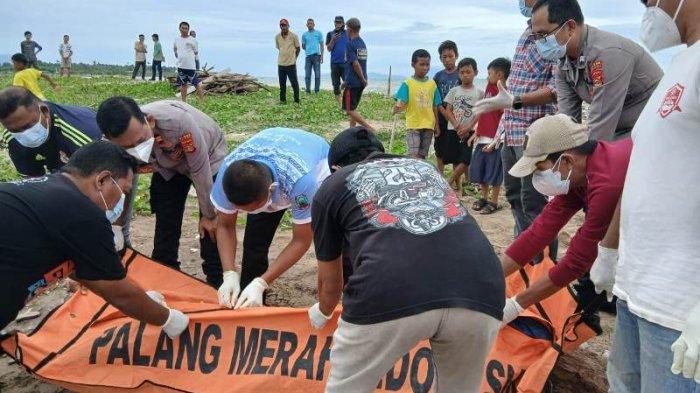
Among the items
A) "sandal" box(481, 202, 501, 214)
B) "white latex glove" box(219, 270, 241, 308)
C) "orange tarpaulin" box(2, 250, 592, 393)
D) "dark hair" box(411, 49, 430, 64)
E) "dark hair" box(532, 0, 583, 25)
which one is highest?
"dark hair" box(532, 0, 583, 25)

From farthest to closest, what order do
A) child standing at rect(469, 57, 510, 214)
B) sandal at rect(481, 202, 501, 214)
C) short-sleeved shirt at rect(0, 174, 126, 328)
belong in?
sandal at rect(481, 202, 501, 214) < child standing at rect(469, 57, 510, 214) < short-sleeved shirt at rect(0, 174, 126, 328)

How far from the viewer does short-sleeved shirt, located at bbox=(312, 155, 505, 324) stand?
5.76ft

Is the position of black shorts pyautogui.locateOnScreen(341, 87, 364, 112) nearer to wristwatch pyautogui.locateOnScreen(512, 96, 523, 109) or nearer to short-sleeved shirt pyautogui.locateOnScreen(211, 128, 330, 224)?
wristwatch pyautogui.locateOnScreen(512, 96, 523, 109)

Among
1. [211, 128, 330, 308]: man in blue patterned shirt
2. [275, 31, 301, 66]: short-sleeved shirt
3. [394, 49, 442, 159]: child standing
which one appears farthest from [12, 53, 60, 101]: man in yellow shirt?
[211, 128, 330, 308]: man in blue patterned shirt

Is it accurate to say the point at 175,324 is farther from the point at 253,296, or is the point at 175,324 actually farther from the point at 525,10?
the point at 525,10

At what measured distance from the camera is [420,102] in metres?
6.45

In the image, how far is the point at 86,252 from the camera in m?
2.17

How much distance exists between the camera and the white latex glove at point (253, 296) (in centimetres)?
299

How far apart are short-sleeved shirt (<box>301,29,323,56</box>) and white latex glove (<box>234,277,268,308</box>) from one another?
460 inches

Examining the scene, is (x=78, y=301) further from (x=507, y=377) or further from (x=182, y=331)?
(x=507, y=377)

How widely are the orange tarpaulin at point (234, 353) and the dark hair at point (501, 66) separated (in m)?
3.19

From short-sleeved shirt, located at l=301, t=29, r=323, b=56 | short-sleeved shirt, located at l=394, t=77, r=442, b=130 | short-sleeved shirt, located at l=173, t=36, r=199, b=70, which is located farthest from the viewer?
short-sleeved shirt, located at l=301, t=29, r=323, b=56

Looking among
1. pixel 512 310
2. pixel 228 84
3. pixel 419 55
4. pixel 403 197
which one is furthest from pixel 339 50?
pixel 403 197

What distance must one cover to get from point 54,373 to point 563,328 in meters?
2.46
